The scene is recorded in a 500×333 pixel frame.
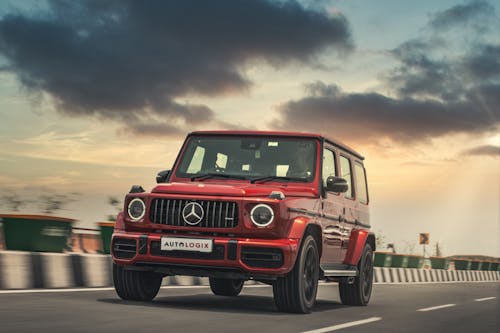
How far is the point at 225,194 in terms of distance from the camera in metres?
9.92

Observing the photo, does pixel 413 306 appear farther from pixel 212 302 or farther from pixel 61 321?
pixel 61 321

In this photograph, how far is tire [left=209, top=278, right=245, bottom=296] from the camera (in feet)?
44.0

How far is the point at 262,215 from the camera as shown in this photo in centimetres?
980

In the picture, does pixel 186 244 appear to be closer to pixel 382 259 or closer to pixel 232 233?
pixel 232 233

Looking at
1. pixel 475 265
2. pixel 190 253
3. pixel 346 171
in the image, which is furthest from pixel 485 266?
pixel 190 253

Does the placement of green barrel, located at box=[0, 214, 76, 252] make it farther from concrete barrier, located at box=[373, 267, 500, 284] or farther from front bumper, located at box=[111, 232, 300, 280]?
concrete barrier, located at box=[373, 267, 500, 284]

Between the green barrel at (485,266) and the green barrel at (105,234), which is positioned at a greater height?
the green barrel at (105,234)

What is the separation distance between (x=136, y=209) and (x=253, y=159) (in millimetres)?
1742

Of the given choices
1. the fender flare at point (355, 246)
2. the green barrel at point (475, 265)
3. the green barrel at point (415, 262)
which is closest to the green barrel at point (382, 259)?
the green barrel at point (415, 262)

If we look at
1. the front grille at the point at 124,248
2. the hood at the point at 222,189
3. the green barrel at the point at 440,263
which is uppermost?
the hood at the point at 222,189

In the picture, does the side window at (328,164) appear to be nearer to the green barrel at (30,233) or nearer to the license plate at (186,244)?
the license plate at (186,244)

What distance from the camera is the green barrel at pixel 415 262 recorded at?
40.9 m

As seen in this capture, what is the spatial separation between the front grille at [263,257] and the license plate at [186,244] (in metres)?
0.38

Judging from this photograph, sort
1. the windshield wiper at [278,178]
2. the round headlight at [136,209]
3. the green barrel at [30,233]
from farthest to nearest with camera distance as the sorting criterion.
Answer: the green barrel at [30,233] < the windshield wiper at [278,178] < the round headlight at [136,209]
